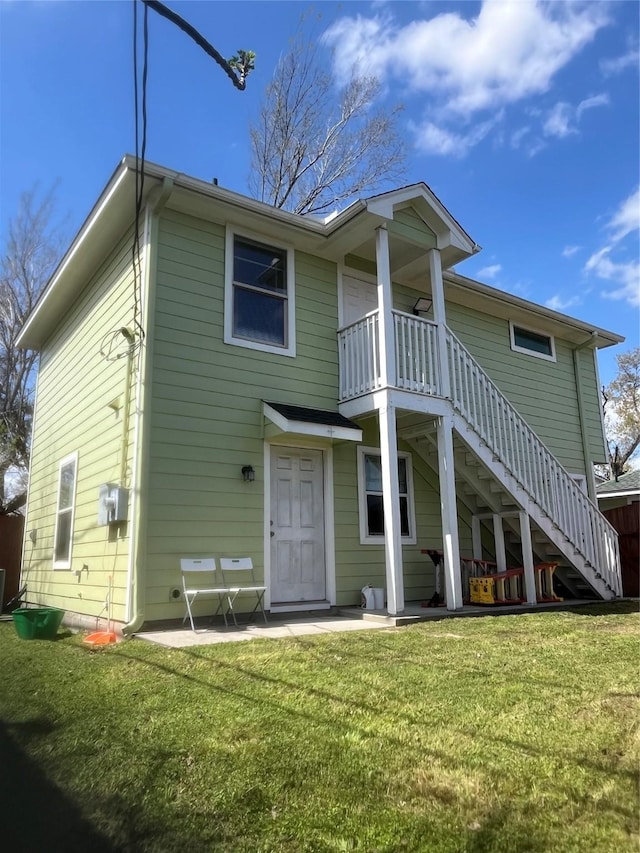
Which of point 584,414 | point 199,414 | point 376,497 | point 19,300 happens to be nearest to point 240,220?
point 199,414

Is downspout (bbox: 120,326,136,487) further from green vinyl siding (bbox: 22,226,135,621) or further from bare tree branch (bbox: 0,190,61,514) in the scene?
bare tree branch (bbox: 0,190,61,514)

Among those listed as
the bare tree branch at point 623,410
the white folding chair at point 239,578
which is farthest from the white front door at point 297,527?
the bare tree branch at point 623,410

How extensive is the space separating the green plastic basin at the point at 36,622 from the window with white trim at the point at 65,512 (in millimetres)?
2210

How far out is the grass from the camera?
2160 millimetres

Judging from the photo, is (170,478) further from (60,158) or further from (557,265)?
(557,265)

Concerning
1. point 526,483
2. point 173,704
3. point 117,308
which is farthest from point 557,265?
point 173,704

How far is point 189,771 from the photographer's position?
2645 mm

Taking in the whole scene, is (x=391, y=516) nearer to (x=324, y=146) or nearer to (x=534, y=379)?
(x=534, y=379)

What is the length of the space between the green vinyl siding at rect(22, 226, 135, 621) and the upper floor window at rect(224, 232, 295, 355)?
4.24ft

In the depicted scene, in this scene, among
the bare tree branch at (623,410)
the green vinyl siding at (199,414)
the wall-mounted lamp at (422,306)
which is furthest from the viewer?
the bare tree branch at (623,410)

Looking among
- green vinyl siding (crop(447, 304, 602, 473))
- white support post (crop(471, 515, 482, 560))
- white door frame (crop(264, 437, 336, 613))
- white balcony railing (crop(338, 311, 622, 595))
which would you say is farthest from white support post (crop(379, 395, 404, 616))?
green vinyl siding (crop(447, 304, 602, 473))

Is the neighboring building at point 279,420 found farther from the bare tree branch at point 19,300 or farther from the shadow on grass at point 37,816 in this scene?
the bare tree branch at point 19,300

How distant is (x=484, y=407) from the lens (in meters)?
8.66

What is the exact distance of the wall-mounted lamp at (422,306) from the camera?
31.0 ft
